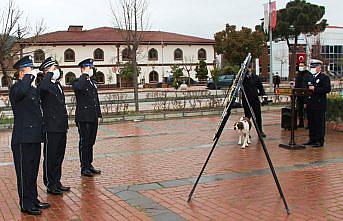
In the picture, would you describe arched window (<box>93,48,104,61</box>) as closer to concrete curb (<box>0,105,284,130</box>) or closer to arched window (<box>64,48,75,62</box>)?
arched window (<box>64,48,75,62</box>)

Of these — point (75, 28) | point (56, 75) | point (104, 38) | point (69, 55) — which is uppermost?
point (75, 28)

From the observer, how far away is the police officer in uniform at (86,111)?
25.1 ft

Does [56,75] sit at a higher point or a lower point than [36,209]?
higher

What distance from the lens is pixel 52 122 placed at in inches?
259

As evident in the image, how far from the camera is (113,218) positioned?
5.49 metres

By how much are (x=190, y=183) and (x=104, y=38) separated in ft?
173

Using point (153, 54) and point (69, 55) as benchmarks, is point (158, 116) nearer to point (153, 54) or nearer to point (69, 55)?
point (69, 55)

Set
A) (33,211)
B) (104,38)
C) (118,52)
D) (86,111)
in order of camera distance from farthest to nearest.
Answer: (104,38) < (118,52) < (86,111) < (33,211)

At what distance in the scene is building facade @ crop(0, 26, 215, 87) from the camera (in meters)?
56.1

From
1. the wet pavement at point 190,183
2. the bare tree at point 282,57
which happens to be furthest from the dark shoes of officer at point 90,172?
the bare tree at point 282,57

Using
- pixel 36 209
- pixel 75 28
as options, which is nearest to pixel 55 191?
pixel 36 209

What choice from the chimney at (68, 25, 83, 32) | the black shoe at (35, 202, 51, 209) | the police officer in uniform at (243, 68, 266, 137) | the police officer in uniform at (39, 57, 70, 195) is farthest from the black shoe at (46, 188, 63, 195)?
the chimney at (68, 25, 83, 32)

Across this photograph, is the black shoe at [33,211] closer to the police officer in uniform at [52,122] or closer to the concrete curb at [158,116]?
the police officer in uniform at [52,122]

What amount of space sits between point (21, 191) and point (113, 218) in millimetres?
1261
